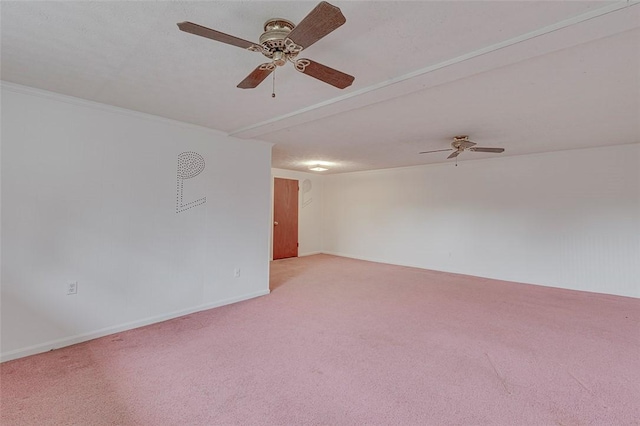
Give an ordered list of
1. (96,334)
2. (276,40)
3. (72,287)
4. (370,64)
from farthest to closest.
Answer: (96,334) < (72,287) < (370,64) < (276,40)

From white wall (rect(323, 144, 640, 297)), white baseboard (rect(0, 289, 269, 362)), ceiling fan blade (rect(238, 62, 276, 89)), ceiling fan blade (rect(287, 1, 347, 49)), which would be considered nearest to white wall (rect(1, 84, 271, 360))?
white baseboard (rect(0, 289, 269, 362))

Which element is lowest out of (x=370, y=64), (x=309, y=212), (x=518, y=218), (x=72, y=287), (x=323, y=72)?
(x=72, y=287)

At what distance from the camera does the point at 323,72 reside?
5.21 feet

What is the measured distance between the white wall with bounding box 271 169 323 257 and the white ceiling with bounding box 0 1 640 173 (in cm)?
411

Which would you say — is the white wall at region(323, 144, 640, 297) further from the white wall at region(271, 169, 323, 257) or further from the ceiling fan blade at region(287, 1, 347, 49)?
the ceiling fan blade at region(287, 1, 347, 49)

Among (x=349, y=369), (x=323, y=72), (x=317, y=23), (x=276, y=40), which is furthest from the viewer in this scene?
(x=349, y=369)

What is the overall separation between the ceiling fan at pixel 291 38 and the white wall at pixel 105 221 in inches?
75.5

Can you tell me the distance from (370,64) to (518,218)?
4.55 metres

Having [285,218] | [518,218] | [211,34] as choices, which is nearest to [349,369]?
[211,34]

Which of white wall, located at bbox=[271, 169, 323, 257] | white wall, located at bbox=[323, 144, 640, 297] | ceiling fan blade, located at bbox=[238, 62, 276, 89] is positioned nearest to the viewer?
ceiling fan blade, located at bbox=[238, 62, 276, 89]

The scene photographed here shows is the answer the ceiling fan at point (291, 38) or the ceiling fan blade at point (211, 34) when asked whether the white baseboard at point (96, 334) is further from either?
the ceiling fan blade at point (211, 34)

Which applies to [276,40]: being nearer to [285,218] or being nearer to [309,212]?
[285,218]

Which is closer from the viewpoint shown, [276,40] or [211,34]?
[211,34]

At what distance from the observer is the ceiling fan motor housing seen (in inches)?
56.0
